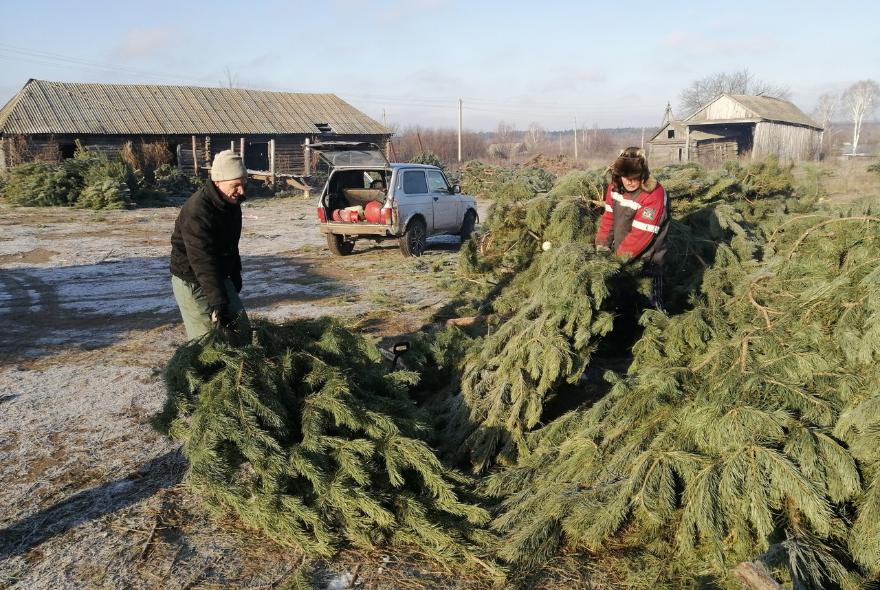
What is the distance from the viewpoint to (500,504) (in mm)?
3840

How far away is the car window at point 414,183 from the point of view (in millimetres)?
12695

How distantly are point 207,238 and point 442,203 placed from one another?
31.5 ft

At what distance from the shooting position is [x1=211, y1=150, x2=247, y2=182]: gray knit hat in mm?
4121

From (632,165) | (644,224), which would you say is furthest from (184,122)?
(644,224)

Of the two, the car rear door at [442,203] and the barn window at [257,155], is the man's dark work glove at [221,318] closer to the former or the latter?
the car rear door at [442,203]

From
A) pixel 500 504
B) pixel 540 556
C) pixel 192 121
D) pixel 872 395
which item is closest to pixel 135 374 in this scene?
pixel 500 504

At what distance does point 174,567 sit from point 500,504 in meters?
1.80

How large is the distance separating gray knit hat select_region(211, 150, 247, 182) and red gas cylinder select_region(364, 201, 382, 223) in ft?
27.1

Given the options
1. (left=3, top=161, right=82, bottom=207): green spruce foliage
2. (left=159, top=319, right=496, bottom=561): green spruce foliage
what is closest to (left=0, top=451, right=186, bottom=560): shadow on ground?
(left=159, top=319, right=496, bottom=561): green spruce foliage

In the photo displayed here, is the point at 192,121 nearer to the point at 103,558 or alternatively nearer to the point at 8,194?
the point at 8,194

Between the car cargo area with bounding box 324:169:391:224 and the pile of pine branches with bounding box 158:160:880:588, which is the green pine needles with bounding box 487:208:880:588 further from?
the car cargo area with bounding box 324:169:391:224

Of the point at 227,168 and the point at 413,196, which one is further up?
the point at 227,168

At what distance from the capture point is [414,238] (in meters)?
13.0

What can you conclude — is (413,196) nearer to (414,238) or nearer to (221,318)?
(414,238)
